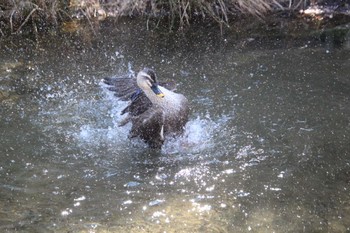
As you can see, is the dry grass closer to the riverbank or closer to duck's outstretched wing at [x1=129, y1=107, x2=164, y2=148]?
the riverbank

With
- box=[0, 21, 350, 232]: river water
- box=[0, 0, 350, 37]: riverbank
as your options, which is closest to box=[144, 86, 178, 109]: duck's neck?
box=[0, 21, 350, 232]: river water

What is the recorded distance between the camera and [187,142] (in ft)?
15.9

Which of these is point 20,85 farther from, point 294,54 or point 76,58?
point 294,54

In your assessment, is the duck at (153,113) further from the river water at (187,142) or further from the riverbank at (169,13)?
the riverbank at (169,13)

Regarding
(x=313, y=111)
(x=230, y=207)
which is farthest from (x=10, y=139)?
(x=313, y=111)

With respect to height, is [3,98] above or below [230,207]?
above

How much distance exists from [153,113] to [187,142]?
55cm

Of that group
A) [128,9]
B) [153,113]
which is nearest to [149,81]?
[153,113]

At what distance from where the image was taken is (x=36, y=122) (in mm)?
5164

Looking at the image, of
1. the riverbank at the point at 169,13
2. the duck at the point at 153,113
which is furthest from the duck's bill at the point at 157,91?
the riverbank at the point at 169,13

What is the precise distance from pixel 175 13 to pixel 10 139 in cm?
429

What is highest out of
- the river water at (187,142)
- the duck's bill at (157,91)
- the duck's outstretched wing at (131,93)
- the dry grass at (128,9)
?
Answer: the dry grass at (128,9)

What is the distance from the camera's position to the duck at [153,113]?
4.59 metres

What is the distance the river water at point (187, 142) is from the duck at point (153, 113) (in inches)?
6.2
